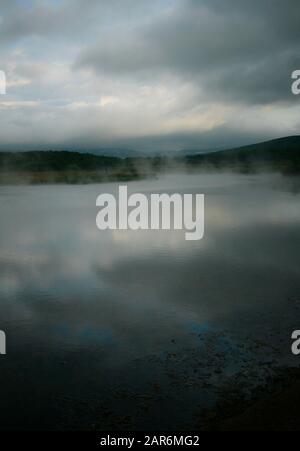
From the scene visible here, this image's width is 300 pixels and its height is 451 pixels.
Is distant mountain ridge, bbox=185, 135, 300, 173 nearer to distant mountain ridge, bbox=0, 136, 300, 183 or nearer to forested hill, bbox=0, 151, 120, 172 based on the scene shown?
distant mountain ridge, bbox=0, 136, 300, 183

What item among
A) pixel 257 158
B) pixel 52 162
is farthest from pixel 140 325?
pixel 257 158

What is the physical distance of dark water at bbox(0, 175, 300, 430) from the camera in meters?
8.78

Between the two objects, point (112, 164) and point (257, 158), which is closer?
point (112, 164)

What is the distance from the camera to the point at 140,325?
12484 millimetres

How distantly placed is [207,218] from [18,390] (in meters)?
24.2

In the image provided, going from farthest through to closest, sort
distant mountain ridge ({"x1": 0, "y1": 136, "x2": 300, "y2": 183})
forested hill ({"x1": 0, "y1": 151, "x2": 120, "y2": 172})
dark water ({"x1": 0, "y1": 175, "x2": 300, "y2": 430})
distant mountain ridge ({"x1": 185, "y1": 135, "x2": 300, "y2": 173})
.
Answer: distant mountain ridge ({"x1": 185, "y1": 135, "x2": 300, "y2": 173}), forested hill ({"x1": 0, "y1": 151, "x2": 120, "y2": 172}), distant mountain ridge ({"x1": 0, "y1": 136, "x2": 300, "y2": 183}), dark water ({"x1": 0, "y1": 175, "x2": 300, "y2": 430})

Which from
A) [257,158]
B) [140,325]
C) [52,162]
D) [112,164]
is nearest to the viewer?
[140,325]

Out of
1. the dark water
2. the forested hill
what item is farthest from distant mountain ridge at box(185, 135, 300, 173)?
the dark water

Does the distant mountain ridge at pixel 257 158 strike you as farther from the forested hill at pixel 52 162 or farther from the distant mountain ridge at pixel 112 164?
the forested hill at pixel 52 162

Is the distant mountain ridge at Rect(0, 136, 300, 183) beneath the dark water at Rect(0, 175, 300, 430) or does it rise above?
above

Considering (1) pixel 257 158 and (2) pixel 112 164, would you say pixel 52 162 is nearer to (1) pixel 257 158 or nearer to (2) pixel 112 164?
(2) pixel 112 164

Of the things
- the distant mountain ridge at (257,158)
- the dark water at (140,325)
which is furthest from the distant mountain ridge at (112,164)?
the dark water at (140,325)

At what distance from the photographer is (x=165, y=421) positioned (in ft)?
26.8

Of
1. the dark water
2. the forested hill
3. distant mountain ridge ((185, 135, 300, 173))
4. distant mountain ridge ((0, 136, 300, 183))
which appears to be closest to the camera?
the dark water
